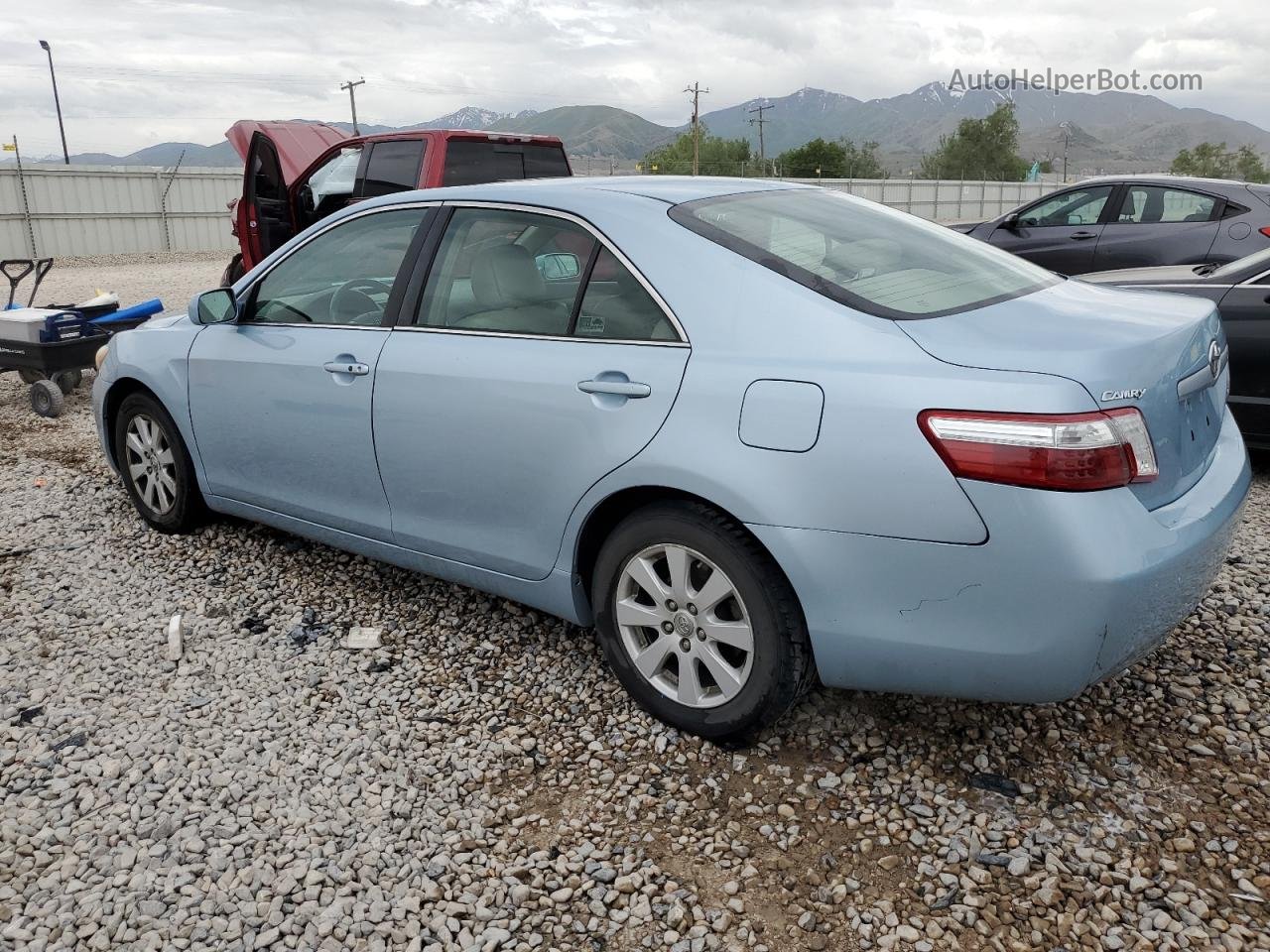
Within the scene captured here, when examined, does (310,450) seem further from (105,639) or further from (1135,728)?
(1135,728)

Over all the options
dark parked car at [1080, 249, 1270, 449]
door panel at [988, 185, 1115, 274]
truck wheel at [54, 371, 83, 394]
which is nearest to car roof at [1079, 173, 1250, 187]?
door panel at [988, 185, 1115, 274]

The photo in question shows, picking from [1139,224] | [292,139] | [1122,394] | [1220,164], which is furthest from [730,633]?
[1220,164]

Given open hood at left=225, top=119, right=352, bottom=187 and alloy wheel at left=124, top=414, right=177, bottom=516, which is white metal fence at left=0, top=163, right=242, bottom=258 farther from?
alloy wheel at left=124, top=414, right=177, bottom=516

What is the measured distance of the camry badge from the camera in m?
2.32

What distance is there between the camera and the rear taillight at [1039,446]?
89.0 inches

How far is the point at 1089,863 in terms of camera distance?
2420 mm

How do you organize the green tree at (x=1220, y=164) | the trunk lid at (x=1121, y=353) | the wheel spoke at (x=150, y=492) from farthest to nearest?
the green tree at (x=1220, y=164) → the wheel spoke at (x=150, y=492) → the trunk lid at (x=1121, y=353)

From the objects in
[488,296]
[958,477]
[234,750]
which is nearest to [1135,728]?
[958,477]

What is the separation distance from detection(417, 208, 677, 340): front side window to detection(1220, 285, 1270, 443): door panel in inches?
143

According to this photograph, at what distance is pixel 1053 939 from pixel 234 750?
2.28 m

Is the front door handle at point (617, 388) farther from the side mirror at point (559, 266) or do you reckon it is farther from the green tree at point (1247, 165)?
the green tree at point (1247, 165)

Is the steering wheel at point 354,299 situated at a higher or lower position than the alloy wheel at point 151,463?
higher

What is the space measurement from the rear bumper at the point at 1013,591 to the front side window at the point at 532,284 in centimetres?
82

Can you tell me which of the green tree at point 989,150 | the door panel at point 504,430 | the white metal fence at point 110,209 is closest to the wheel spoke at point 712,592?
the door panel at point 504,430
